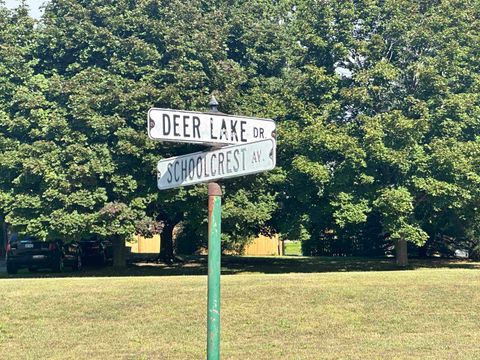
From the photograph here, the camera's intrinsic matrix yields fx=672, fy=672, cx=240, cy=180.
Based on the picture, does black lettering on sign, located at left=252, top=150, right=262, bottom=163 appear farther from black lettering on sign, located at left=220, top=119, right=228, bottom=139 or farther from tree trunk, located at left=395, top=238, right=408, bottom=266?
tree trunk, located at left=395, top=238, right=408, bottom=266

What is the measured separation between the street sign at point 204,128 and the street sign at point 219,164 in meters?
0.15

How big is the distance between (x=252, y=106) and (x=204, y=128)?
58.2 ft

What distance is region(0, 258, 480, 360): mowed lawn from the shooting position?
421 inches

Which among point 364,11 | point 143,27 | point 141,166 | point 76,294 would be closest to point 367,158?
point 364,11

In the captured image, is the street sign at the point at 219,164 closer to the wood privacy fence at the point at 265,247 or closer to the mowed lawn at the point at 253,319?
the mowed lawn at the point at 253,319

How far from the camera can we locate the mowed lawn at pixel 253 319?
10695mm

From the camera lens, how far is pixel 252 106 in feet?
74.7

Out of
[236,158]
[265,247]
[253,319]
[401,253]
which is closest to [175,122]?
[236,158]

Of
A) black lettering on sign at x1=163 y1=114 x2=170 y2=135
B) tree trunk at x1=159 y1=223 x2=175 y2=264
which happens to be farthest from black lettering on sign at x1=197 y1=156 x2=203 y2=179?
tree trunk at x1=159 y1=223 x2=175 y2=264

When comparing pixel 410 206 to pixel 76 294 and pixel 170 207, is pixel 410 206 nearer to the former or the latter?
pixel 170 207

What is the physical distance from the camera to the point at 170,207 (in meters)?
22.3

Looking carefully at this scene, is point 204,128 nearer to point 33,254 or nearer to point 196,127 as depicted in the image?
point 196,127

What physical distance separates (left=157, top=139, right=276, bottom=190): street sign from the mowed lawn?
5.61 m

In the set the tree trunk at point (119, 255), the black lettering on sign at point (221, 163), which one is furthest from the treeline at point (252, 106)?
the black lettering on sign at point (221, 163)
